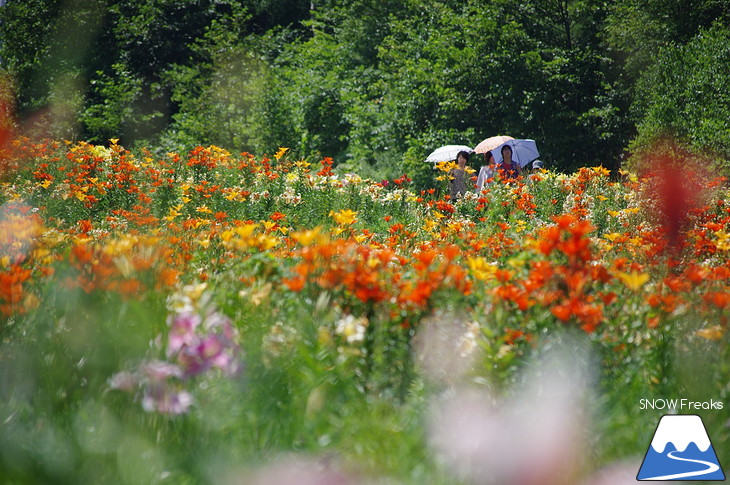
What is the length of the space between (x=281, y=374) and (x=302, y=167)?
6.36 metres

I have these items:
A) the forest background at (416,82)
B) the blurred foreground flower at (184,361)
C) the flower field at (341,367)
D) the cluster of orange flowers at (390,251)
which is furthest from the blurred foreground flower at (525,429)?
the forest background at (416,82)

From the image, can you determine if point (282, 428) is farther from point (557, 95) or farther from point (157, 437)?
point (557, 95)

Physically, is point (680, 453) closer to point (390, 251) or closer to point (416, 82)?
point (390, 251)

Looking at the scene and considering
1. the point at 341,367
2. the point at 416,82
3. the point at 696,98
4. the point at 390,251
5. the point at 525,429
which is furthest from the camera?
the point at 416,82

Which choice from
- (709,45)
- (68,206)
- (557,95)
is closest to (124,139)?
(557,95)

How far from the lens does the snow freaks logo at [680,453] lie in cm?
170

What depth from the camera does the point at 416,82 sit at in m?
15.4

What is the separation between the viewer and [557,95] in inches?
619

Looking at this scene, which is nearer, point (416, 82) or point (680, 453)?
point (680, 453)

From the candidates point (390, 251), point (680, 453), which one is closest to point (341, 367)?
point (680, 453)

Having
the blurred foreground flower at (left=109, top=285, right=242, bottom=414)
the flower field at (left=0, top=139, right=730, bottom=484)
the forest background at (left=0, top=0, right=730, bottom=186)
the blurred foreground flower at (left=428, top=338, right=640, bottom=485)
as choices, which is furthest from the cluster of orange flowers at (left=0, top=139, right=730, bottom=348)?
the forest background at (left=0, top=0, right=730, bottom=186)

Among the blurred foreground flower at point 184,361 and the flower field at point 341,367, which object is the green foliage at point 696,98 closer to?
the flower field at point 341,367

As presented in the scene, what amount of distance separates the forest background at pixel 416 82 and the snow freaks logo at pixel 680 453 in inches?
480

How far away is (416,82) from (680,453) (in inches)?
565
